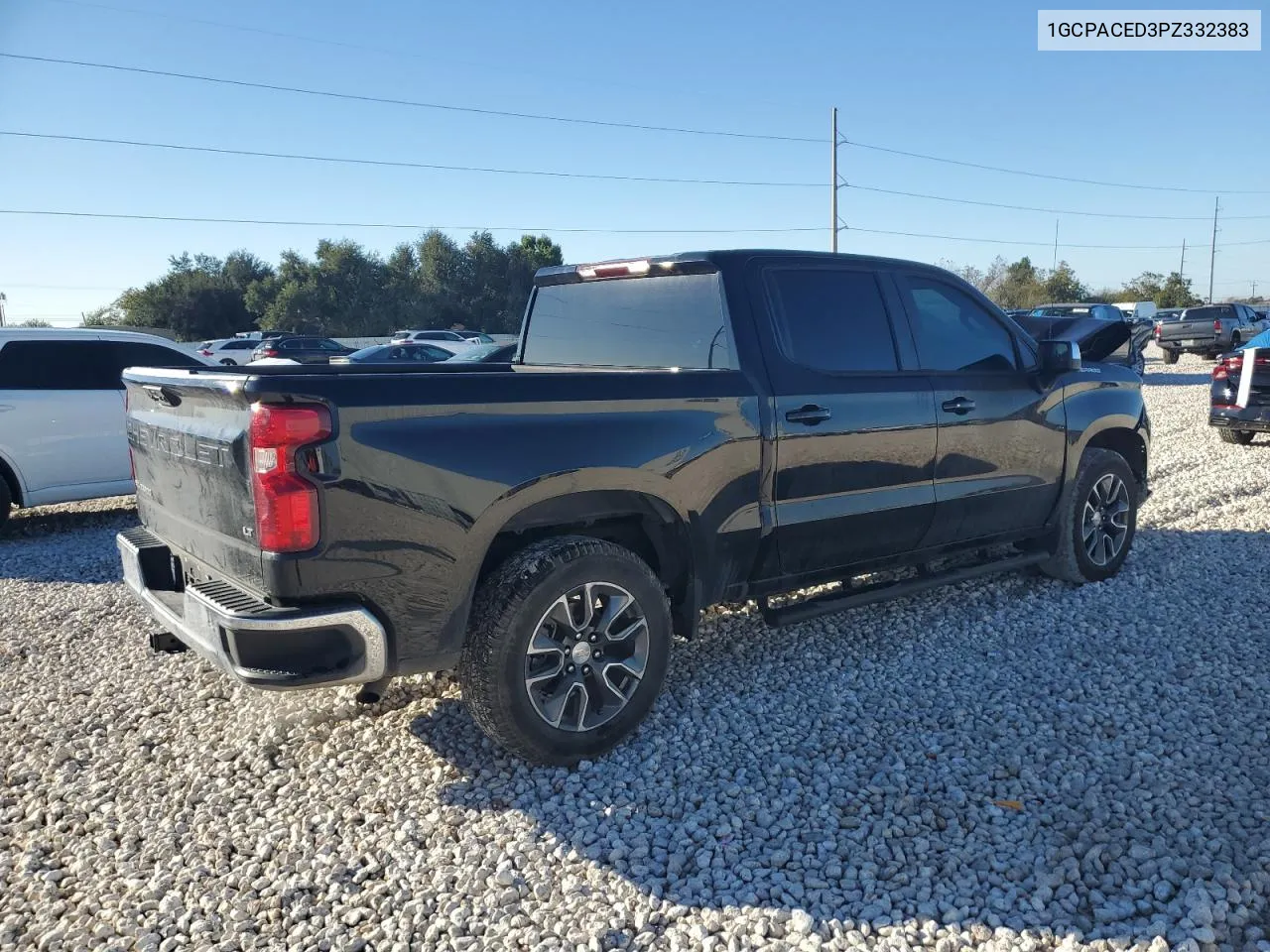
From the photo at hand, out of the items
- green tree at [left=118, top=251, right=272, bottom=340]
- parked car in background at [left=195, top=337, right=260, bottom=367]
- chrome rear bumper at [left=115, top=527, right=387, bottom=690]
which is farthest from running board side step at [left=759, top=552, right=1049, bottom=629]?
green tree at [left=118, top=251, right=272, bottom=340]

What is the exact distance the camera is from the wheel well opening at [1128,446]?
585 centimetres

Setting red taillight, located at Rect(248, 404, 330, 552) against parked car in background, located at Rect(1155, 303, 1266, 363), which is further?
parked car in background, located at Rect(1155, 303, 1266, 363)

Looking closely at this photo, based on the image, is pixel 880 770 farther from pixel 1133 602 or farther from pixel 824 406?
pixel 1133 602

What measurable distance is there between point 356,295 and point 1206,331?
1950 inches

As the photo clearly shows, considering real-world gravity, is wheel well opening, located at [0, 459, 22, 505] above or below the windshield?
below

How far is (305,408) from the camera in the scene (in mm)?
2828

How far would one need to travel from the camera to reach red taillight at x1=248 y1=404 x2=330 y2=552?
2812 mm

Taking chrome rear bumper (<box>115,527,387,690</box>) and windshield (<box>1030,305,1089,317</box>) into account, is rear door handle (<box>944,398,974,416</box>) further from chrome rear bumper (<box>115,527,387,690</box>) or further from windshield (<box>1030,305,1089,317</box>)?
windshield (<box>1030,305,1089,317</box>)

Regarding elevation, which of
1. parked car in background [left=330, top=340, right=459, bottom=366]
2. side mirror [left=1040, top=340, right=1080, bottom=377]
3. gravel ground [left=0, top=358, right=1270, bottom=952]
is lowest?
gravel ground [left=0, top=358, right=1270, bottom=952]

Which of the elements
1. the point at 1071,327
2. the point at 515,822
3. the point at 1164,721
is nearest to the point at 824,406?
the point at 1164,721

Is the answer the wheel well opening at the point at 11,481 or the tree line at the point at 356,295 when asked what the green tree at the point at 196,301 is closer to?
the tree line at the point at 356,295

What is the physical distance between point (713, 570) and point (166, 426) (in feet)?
7.29

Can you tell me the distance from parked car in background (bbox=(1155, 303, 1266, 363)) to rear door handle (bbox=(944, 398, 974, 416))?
25.8m

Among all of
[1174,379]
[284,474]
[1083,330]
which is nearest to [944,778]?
[284,474]
